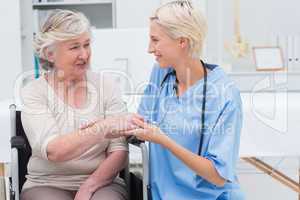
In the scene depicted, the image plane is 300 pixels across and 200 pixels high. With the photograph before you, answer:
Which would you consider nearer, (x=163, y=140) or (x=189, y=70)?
(x=163, y=140)

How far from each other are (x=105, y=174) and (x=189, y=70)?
468 millimetres

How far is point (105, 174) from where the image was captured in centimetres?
162

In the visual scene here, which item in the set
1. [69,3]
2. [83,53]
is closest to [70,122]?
[83,53]

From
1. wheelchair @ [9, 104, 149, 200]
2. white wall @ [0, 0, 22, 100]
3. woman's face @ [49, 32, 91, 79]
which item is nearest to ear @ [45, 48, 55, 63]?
woman's face @ [49, 32, 91, 79]

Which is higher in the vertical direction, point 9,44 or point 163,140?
point 9,44

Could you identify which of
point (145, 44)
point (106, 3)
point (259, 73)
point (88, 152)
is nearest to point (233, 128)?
point (88, 152)

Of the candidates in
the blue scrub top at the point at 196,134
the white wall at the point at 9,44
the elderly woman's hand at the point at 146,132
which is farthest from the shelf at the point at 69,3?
the elderly woman's hand at the point at 146,132

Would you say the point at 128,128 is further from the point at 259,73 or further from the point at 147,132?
the point at 259,73

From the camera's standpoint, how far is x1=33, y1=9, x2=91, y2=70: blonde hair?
62.2 inches

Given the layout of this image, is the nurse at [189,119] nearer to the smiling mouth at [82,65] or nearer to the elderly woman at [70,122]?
the elderly woman at [70,122]

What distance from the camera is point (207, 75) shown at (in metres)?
1.58

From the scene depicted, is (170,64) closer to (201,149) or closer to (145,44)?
(201,149)

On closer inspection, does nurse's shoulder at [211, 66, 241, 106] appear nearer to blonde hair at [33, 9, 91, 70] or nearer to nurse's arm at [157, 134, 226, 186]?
nurse's arm at [157, 134, 226, 186]

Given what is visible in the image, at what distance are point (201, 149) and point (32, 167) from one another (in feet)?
2.01
